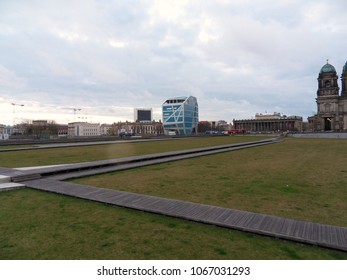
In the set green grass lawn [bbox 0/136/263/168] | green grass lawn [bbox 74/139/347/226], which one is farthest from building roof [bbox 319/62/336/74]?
green grass lawn [bbox 74/139/347/226]

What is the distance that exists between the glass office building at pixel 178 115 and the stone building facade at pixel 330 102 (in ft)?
226

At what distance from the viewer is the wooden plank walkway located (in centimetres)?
485

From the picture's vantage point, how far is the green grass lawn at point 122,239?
4305mm

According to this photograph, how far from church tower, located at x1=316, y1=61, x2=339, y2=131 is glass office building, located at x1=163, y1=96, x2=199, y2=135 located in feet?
228

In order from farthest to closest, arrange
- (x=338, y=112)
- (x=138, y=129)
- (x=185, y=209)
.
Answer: (x=138, y=129)
(x=338, y=112)
(x=185, y=209)

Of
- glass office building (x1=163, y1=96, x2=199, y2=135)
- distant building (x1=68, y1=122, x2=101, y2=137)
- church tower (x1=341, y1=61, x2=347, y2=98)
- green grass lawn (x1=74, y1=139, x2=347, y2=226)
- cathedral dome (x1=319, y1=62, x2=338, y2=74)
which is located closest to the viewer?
green grass lawn (x1=74, y1=139, x2=347, y2=226)

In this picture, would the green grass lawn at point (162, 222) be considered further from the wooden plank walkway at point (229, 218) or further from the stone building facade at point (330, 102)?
the stone building facade at point (330, 102)

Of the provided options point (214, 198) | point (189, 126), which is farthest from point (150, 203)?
point (189, 126)

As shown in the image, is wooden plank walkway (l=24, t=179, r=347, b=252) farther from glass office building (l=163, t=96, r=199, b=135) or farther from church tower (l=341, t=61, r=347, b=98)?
glass office building (l=163, t=96, r=199, b=135)

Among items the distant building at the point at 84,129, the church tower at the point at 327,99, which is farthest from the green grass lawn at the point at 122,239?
the distant building at the point at 84,129

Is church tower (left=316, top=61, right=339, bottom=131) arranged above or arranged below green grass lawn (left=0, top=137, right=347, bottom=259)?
above

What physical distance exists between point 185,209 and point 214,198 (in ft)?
4.96

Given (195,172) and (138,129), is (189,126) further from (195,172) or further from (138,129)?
(195,172)

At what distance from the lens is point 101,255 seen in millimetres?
4281
